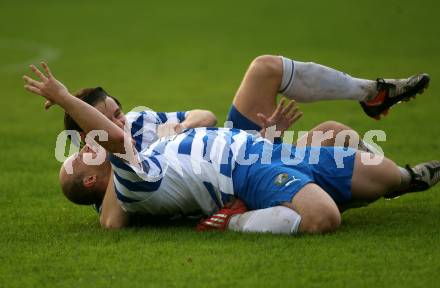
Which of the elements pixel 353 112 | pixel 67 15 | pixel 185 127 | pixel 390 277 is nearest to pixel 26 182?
pixel 185 127

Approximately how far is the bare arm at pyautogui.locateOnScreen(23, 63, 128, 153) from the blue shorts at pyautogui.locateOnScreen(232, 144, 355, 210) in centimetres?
98

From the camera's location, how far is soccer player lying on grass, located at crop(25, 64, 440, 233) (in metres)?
6.84

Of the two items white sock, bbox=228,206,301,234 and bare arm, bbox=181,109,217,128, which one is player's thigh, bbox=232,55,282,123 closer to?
bare arm, bbox=181,109,217,128

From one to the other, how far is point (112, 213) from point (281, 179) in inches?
49.8

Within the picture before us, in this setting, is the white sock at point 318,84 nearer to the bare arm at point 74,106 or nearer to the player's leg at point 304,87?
the player's leg at point 304,87

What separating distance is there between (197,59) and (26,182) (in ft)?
35.0

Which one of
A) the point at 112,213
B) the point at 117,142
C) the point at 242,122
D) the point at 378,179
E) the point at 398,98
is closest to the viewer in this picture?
the point at 117,142

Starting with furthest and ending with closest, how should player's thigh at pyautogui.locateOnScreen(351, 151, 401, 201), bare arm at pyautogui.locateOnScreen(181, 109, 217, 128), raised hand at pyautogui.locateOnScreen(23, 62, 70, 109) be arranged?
bare arm at pyautogui.locateOnScreen(181, 109, 217, 128) → player's thigh at pyautogui.locateOnScreen(351, 151, 401, 201) → raised hand at pyautogui.locateOnScreen(23, 62, 70, 109)

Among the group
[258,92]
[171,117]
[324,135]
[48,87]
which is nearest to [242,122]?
[258,92]

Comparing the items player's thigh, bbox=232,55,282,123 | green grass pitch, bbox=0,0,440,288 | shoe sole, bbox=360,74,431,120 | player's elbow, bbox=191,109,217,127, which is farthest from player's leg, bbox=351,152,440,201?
player's elbow, bbox=191,109,217,127

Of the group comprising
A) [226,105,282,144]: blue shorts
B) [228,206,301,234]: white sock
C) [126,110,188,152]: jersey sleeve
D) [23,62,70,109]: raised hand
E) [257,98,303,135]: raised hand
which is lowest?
[228,206,301,234]: white sock

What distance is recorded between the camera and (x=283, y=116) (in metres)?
7.64

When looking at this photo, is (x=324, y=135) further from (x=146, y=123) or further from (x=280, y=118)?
(x=146, y=123)

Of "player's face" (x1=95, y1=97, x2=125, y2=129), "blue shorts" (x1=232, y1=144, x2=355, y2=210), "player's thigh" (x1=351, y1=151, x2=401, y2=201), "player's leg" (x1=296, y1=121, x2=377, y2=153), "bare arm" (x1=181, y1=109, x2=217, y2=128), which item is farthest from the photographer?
"bare arm" (x1=181, y1=109, x2=217, y2=128)
